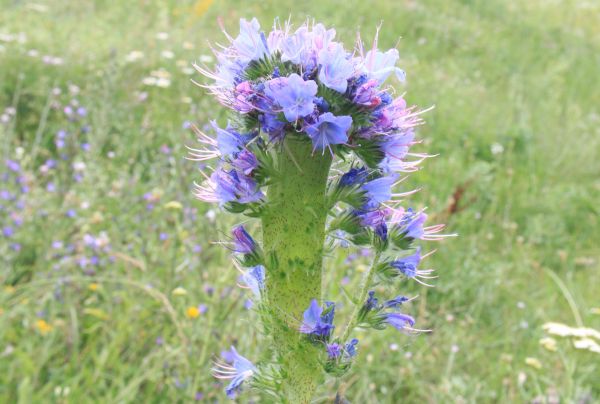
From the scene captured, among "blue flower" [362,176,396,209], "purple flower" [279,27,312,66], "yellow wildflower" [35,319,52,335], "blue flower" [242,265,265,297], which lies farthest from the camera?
"yellow wildflower" [35,319,52,335]

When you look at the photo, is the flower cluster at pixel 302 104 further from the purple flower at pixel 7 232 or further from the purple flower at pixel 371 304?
the purple flower at pixel 7 232

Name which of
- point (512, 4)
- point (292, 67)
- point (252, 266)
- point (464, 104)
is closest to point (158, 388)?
point (252, 266)

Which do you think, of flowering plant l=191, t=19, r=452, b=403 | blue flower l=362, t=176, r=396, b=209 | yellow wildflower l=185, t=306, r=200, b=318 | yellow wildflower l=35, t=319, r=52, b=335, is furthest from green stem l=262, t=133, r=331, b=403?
yellow wildflower l=35, t=319, r=52, b=335

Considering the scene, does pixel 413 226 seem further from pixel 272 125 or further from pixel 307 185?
pixel 272 125

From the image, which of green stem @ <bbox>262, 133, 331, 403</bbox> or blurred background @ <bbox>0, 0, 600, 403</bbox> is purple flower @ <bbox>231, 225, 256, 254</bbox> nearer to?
green stem @ <bbox>262, 133, 331, 403</bbox>

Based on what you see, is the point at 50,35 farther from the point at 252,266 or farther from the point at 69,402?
the point at 252,266
